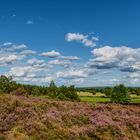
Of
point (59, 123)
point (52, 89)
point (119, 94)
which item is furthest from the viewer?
point (52, 89)

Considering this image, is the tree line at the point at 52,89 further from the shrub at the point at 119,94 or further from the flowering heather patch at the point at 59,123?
Result: the flowering heather patch at the point at 59,123

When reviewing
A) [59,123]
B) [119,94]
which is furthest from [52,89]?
[59,123]

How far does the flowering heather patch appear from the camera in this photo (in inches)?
690

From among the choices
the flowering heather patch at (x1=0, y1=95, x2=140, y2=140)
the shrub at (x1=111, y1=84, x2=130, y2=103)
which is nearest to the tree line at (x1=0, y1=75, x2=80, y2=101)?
the shrub at (x1=111, y1=84, x2=130, y2=103)

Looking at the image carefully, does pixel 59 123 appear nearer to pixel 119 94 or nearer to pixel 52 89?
pixel 119 94

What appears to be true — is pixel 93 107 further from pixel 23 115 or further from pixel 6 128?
pixel 6 128

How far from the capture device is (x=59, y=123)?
62.2 feet

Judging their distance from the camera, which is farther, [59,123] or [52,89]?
[52,89]

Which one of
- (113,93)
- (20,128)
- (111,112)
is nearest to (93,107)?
(111,112)

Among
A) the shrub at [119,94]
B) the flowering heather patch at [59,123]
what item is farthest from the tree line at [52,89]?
the flowering heather patch at [59,123]

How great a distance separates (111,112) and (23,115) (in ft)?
23.1

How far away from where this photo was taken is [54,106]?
77.0ft

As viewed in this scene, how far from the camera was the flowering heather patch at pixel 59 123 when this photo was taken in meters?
17.5

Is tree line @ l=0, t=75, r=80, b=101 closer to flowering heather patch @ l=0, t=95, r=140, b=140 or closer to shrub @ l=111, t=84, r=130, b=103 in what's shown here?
shrub @ l=111, t=84, r=130, b=103
